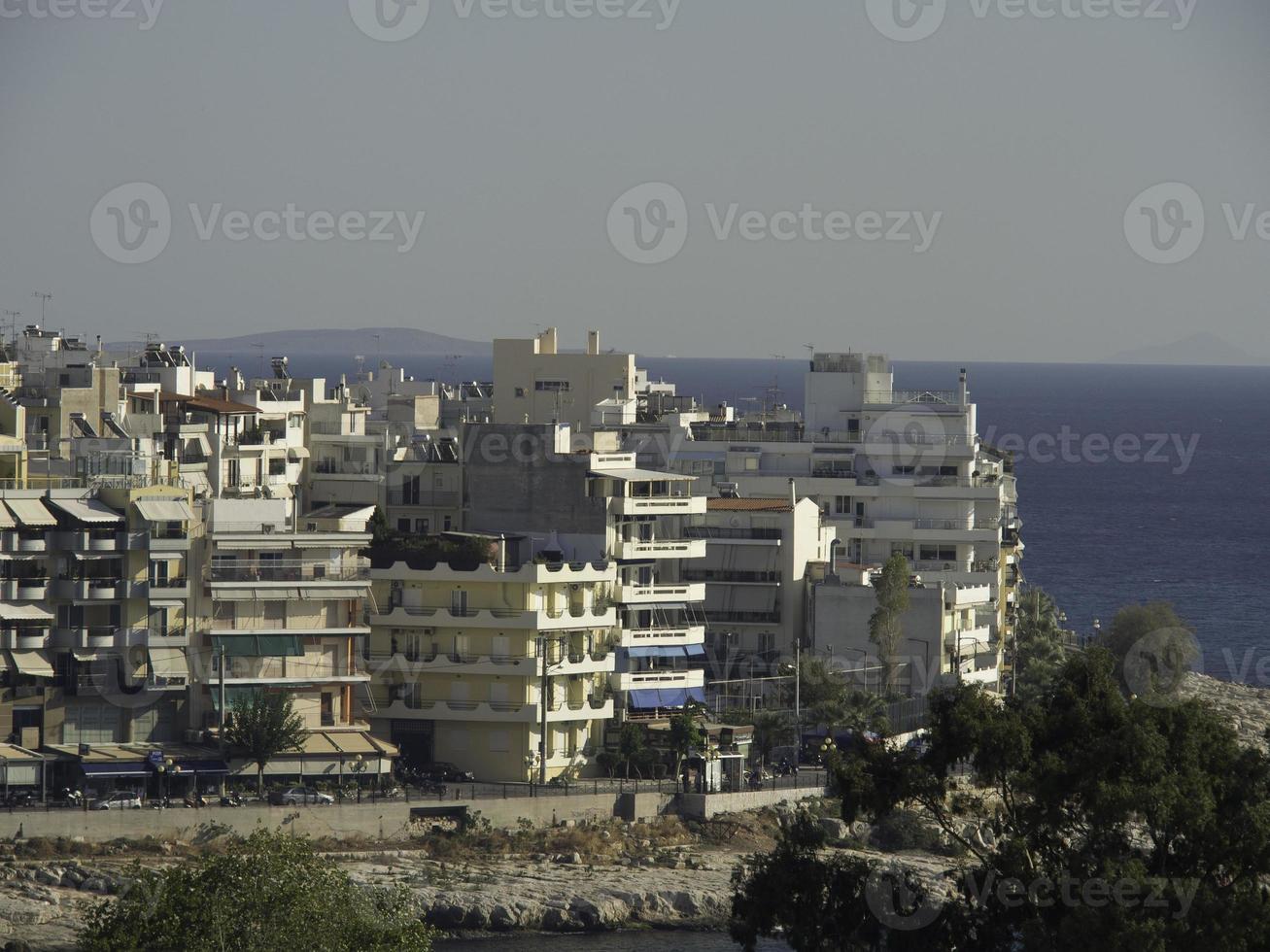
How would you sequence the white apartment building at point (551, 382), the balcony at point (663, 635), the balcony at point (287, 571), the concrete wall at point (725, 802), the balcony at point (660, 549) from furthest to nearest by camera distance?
the white apartment building at point (551, 382), the balcony at point (660, 549), the balcony at point (663, 635), the concrete wall at point (725, 802), the balcony at point (287, 571)

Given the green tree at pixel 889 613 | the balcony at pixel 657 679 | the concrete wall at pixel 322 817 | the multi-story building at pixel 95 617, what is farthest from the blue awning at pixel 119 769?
the green tree at pixel 889 613

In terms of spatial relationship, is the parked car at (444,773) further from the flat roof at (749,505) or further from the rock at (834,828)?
the flat roof at (749,505)

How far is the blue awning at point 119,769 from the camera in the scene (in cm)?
5362

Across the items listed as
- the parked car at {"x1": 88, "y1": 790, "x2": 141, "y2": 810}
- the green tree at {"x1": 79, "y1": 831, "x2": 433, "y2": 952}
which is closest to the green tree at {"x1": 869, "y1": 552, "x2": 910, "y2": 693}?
the parked car at {"x1": 88, "y1": 790, "x2": 141, "y2": 810}

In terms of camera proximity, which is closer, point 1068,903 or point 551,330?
point 1068,903

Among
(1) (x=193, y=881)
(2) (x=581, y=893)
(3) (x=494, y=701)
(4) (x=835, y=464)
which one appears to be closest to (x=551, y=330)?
(4) (x=835, y=464)

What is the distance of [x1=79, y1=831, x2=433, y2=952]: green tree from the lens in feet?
124

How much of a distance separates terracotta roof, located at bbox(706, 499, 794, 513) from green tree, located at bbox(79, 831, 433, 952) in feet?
95.9

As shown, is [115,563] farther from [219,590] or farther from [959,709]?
[959,709]

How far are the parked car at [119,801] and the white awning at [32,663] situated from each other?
369 cm

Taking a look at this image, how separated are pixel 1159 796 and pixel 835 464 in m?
42.0

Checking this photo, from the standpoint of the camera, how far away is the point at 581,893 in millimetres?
52250

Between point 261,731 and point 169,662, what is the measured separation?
10.5ft

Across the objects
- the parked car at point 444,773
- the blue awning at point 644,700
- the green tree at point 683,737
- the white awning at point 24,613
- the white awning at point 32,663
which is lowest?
the parked car at point 444,773
